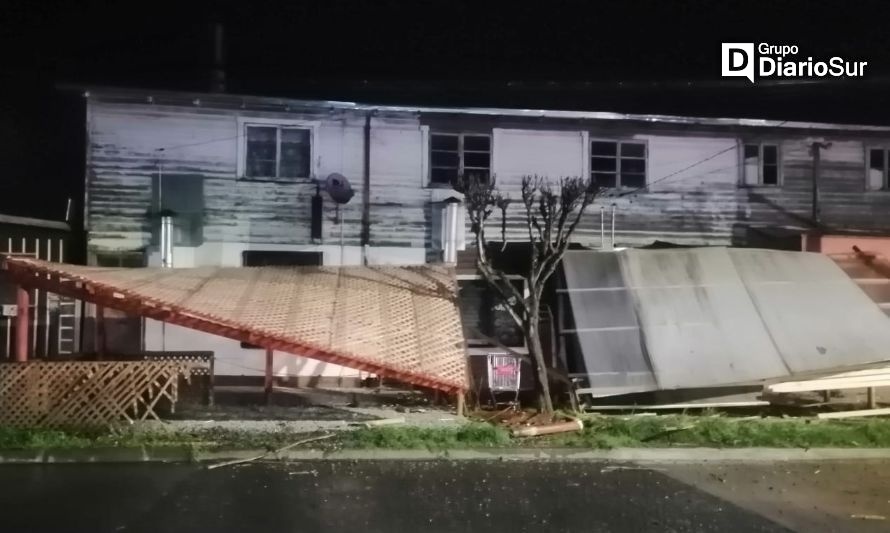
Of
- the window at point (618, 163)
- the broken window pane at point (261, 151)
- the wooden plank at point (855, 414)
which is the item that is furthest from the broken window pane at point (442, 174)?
the wooden plank at point (855, 414)

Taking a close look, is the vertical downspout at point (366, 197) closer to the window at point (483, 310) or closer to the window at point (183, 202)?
the window at point (483, 310)

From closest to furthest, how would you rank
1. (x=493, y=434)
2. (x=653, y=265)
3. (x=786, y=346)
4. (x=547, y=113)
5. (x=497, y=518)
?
(x=497, y=518), (x=493, y=434), (x=786, y=346), (x=653, y=265), (x=547, y=113)

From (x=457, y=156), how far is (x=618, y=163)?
3299mm

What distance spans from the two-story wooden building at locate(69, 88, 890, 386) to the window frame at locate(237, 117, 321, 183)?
0.06ft

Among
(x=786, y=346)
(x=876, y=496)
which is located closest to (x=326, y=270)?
(x=786, y=346)

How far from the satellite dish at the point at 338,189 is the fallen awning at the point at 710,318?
4.38 m

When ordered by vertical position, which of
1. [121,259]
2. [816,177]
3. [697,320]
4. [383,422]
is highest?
[816,177]

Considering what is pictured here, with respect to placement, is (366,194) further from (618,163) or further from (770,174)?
(770,174)

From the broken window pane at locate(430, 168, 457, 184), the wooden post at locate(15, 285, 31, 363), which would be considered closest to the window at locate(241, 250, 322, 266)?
the broken window pane at locate(430, 168, 457, 184)

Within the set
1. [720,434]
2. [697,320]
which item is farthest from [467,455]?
[697,320]

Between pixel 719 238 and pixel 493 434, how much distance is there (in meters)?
8.12

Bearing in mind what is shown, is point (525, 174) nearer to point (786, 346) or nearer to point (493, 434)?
point (786, 346)

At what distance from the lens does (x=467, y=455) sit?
7.70 metres

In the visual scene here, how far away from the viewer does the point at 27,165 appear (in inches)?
669
